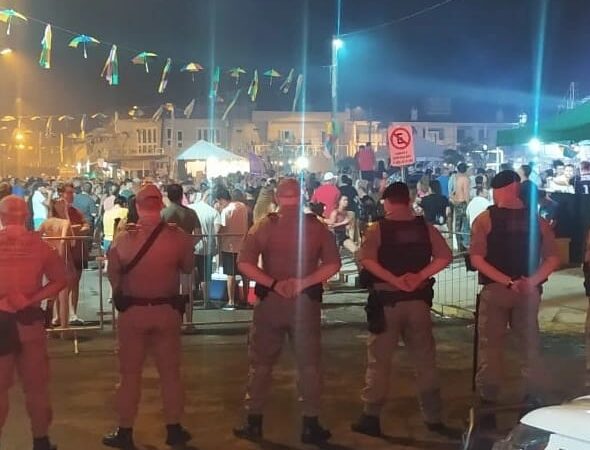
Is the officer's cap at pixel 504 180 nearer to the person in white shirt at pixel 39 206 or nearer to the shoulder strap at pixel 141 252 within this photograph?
the shoulder strap at pixel 141 252

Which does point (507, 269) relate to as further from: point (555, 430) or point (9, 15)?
point (9, 15)

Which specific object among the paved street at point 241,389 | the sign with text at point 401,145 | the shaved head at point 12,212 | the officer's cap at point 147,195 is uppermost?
the sign with text at point 401,145

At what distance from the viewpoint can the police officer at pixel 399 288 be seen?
225 inches

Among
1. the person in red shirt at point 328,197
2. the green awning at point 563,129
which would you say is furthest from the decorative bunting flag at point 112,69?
the green awning at point 563,129

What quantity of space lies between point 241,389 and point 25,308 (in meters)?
2.54

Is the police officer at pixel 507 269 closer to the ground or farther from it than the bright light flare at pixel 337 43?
closer to the ground

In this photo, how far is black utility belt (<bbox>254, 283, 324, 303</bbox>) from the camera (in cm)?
565

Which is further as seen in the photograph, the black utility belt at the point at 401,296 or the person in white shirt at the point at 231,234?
the person in white shirt at the point at 231,234

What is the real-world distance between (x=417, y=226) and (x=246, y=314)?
212 inches

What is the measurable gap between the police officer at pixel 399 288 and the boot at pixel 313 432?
1.22 ft

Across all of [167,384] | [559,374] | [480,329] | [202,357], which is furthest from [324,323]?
[167,384]

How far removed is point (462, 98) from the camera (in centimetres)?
6806

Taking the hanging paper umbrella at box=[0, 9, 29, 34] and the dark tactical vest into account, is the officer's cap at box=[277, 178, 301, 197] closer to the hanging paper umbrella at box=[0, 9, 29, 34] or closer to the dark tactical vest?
the dark tactical vest

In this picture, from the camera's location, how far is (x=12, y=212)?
526 cm
